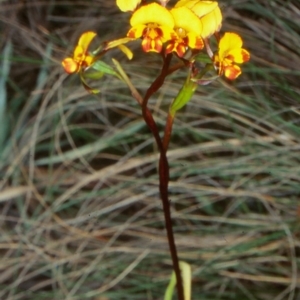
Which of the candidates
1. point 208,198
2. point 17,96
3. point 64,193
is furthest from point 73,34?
point 208,198

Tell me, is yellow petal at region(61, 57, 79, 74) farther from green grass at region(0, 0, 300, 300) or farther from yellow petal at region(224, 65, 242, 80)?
green grass at region(0, 0, 300, 300)

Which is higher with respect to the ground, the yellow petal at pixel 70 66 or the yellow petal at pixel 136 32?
the yellow petal at pixel 70 66

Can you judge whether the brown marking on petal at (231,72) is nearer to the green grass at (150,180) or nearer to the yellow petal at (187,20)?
the yellow petal at (187,20)

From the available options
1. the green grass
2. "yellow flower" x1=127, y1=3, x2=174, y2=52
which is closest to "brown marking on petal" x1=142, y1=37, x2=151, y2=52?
"yellow flower" x1=127, y1=3, x2=174, y2=52

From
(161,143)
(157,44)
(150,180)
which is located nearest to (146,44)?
(157,44)

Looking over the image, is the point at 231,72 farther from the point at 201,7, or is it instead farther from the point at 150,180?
the point at 150,180

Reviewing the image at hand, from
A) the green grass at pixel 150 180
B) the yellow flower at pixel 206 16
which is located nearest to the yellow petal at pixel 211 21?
the yellow flower at pixel 206 16

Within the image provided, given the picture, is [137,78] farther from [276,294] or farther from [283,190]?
[276,294]
